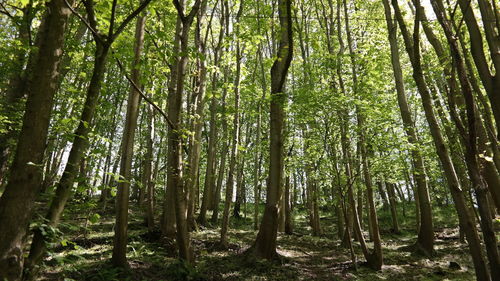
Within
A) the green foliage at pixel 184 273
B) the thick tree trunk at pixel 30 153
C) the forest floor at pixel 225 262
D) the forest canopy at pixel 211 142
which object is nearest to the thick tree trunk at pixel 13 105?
the forest canopy at pixel 211 142

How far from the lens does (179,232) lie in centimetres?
543

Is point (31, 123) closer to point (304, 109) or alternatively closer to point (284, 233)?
point (304, 109)

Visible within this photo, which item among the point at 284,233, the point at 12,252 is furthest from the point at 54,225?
the point at 284,233

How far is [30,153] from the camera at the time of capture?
2121mm

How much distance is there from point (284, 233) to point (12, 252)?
1264 cm

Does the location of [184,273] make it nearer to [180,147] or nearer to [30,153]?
[180,147]

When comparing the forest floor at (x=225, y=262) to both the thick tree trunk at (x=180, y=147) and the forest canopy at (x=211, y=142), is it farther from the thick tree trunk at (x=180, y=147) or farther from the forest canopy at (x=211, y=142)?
the thick tree trunk at (x=180, y=147)

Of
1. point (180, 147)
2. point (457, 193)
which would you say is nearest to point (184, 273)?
point (180, 147)

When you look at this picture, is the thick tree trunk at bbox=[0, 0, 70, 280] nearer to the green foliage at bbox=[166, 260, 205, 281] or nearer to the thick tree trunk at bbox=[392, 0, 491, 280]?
the green foliage at bbox=[166, 260, 205, 281]

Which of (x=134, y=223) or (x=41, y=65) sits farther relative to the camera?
(x=134, y=223)

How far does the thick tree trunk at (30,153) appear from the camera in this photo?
2.02 meters

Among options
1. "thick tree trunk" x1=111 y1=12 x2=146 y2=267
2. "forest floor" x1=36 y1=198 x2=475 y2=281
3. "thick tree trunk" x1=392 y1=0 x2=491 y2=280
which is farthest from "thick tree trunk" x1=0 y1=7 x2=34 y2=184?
"thick tree trunk" x1=392 y1=0 x2=491 y2=280

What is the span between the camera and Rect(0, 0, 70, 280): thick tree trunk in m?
2.02

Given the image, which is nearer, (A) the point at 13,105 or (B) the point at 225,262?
(A) the point at 13,105
